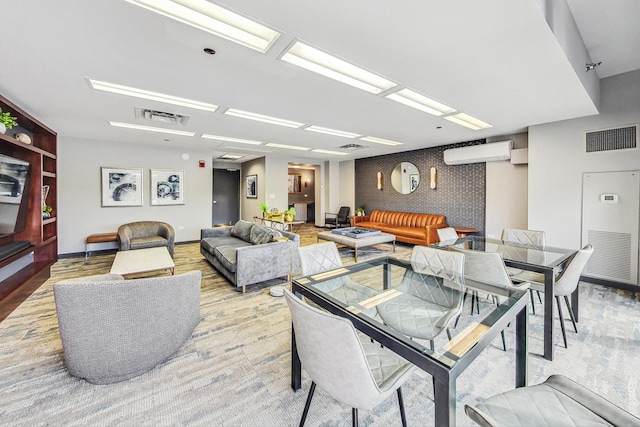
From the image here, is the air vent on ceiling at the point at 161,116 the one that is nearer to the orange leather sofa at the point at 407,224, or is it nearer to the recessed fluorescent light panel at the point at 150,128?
the recessed fluorescent light panel at the point at 150,128

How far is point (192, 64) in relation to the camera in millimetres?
2330

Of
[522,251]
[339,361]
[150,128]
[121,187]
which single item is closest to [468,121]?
[522,251]

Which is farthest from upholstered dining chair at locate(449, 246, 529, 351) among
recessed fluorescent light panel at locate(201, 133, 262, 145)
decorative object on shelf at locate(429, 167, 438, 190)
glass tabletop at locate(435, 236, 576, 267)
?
recessed fluorescent light panel at locate(201, 133, 262, 145)

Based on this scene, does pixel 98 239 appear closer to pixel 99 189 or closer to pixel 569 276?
pixel 99 189

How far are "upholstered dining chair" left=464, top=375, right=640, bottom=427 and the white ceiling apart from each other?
82.4 inches

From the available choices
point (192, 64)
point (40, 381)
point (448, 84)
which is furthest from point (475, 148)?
point (40, 381)

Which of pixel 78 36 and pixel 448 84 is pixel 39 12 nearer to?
pixel 78 36

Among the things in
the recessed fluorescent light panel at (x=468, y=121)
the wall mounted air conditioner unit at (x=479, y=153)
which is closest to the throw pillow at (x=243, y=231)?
the recessed fluorescent light panel at (x=468, y=121)

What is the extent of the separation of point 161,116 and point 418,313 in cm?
420

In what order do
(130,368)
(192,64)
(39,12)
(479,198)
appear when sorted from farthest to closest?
1. (479,198)
2. (192,64)
3. (130,368)
4. (39,12)

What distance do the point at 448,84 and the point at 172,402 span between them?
3.58 m

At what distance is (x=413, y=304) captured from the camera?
77.6 inches

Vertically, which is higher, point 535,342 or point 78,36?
point 78,36

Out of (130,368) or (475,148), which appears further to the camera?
(475,148)
